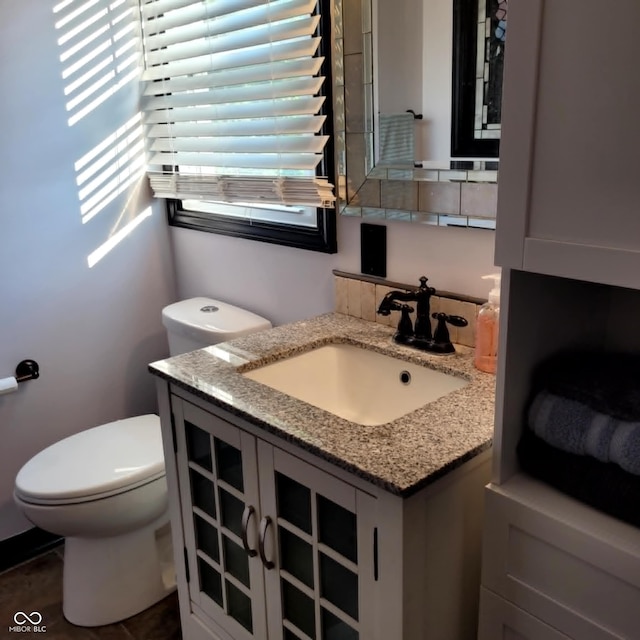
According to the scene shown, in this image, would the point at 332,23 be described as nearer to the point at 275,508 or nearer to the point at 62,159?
the point at 62,159

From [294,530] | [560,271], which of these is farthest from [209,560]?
[560,271]

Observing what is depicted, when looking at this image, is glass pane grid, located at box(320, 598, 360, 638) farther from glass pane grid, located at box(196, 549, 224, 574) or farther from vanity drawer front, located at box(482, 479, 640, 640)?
glass pane grid, located at box(196, 549, 224, 574)

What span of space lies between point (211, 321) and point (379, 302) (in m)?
0.57

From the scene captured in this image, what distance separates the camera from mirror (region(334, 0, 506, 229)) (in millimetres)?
1286

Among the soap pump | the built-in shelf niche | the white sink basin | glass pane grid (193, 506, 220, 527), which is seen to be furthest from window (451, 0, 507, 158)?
glass pane grid (193, 506, 220, 527)

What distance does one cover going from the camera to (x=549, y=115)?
804 millimetres

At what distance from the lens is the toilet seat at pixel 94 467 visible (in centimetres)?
167

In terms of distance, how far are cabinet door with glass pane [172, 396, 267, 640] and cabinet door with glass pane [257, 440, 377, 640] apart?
40mm

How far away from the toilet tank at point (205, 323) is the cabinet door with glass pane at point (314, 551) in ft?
2.30

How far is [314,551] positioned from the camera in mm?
1156

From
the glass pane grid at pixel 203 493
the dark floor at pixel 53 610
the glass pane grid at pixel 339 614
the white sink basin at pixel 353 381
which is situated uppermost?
the white sink basin at pixel 353 381

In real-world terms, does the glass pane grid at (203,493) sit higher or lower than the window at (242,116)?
lower

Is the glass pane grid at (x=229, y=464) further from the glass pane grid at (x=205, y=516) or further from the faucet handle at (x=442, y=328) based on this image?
the faucet handle at (x=442, y=328)

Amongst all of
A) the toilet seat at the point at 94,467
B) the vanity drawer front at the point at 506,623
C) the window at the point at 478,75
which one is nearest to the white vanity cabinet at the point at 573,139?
the window at the point at 478,75
